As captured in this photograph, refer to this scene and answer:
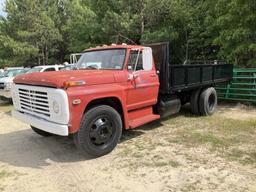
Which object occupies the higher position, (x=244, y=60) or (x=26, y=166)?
(x=244, y=60)

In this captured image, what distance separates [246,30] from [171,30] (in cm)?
715

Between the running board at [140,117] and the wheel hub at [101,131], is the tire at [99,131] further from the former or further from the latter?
the running board at [140,117]

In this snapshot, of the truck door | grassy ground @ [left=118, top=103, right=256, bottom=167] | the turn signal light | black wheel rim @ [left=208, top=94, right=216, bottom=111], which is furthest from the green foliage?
the turn signal light

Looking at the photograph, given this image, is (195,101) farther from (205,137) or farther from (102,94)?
(102,94)

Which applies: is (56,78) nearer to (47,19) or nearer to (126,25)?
(126,25)

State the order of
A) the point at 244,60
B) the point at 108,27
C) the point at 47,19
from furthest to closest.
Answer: the point at 47,19 → the point at 108,27 → the point at 244,60

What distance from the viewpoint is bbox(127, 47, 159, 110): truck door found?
604cm

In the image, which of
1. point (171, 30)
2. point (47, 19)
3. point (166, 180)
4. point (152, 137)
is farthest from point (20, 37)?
point (166, 180)

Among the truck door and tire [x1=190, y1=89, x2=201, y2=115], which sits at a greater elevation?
the truck door

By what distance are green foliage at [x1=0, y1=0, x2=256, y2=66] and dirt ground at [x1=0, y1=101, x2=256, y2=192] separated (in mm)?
5054

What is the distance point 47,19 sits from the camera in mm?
30172

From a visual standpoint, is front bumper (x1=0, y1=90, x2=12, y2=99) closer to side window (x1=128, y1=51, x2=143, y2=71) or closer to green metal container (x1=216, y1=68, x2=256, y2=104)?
side window (x1=128, y1=51, x2=143, y2=71)

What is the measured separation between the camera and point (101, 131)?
5367 mm

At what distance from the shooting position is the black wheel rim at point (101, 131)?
17.2ft
